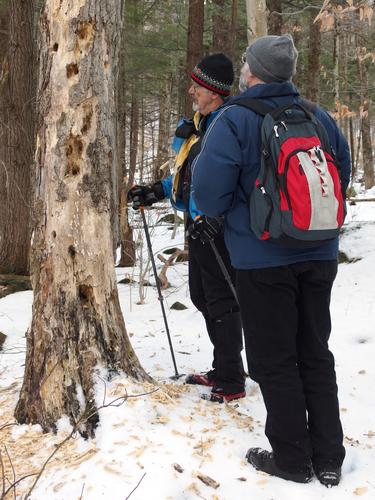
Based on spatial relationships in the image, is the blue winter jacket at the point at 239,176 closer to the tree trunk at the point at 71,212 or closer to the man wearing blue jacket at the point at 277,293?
the man wearing blue jacket at the point at 277,293

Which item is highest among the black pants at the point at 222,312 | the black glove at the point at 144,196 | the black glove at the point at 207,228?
the black glove at the point at 144,196

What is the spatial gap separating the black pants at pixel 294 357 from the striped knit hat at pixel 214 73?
1346 millimetres

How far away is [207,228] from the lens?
3.05m

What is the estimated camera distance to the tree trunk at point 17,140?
740 cm

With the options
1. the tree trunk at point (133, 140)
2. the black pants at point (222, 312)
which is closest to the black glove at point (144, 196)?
the black pants at point (222, 312)

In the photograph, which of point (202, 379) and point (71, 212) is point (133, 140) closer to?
point (202, 379)

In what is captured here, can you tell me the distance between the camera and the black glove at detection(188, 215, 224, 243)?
3039 mm

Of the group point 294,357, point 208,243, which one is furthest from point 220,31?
point 294,357

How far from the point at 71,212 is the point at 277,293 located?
1246 millimetres

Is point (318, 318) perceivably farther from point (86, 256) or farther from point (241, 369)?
point (86, 256)

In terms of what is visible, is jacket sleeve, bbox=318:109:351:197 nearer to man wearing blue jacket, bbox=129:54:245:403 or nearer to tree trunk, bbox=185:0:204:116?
man wearing blue jacket, bbox=129:54:245:403

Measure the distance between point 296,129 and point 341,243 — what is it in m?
5.80

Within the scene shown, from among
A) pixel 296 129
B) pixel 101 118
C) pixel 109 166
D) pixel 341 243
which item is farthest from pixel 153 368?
pixel 341 243

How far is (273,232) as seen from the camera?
2.21 m
